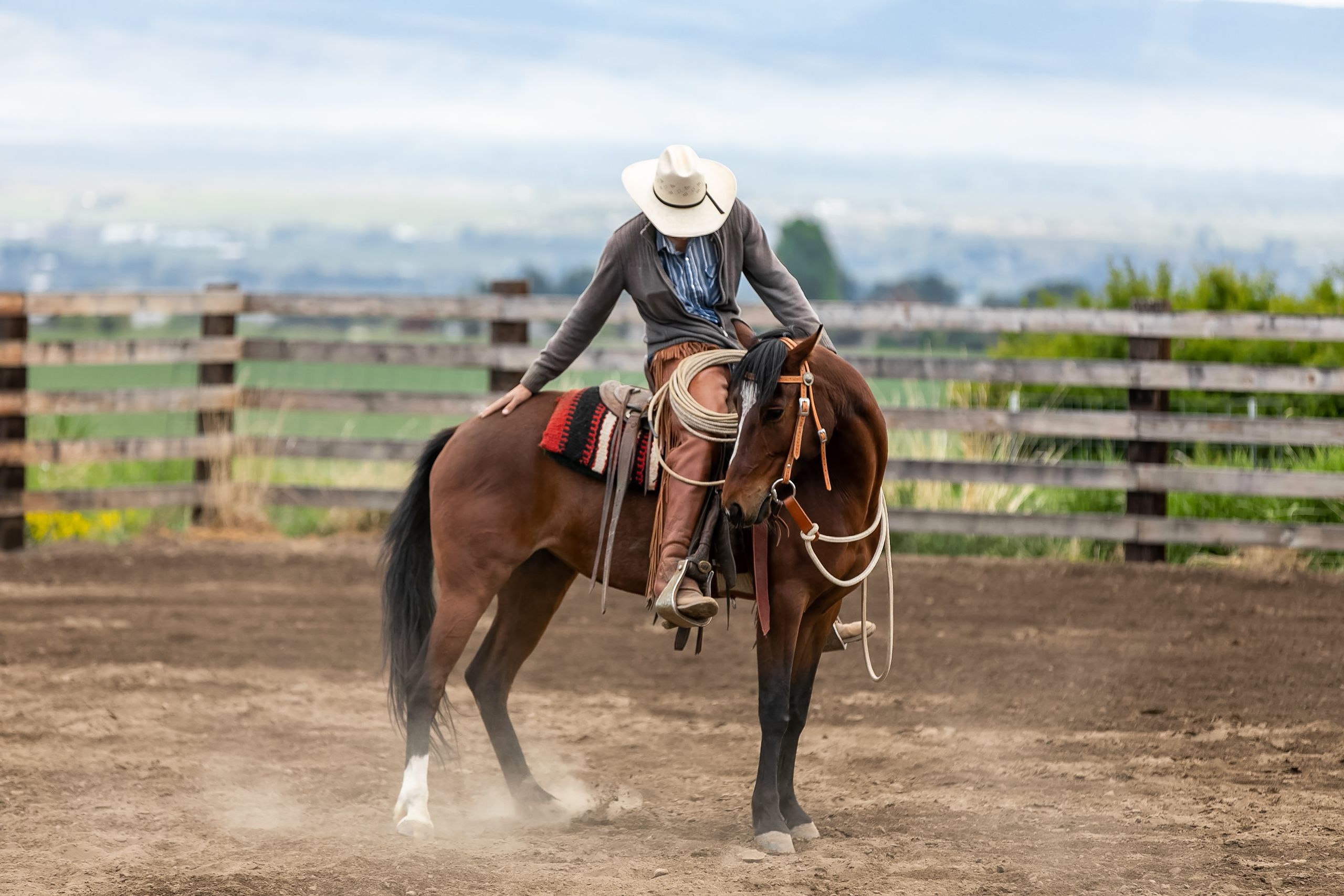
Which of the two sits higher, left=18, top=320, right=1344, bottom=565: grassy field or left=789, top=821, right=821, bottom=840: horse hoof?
left=18, top=320, right=1344, bottom=565: grassy field

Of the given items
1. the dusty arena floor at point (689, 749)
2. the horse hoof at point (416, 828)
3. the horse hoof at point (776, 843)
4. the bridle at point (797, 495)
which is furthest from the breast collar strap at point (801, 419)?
the horse hoof at point (416, 828)

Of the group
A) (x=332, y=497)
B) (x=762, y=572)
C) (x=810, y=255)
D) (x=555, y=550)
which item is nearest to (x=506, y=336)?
(x=332, y=497)

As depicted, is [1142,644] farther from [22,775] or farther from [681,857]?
[22,775]

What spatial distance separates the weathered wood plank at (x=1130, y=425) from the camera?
8.95m

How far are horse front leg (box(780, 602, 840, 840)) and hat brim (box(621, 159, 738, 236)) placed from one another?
1.33 m

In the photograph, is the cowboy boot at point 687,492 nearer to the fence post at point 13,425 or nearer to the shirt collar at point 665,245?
the shirt collar at point 665,245

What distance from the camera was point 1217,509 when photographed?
31.7 feet

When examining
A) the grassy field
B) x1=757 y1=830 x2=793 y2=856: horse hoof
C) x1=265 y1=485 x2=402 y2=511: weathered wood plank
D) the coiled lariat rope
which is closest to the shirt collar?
the coiled lariat rope

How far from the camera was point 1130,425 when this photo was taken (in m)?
9.22

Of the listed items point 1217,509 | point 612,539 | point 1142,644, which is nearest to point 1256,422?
point 1217,509

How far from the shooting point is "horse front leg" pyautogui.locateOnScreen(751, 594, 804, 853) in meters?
4.37

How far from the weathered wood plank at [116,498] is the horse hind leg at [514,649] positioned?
5920mm

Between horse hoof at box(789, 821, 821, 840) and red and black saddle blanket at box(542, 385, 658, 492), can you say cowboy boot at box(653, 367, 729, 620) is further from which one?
horse hoof at box(789, 821, 821, 840)

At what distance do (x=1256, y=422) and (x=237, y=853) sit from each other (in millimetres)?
7209
